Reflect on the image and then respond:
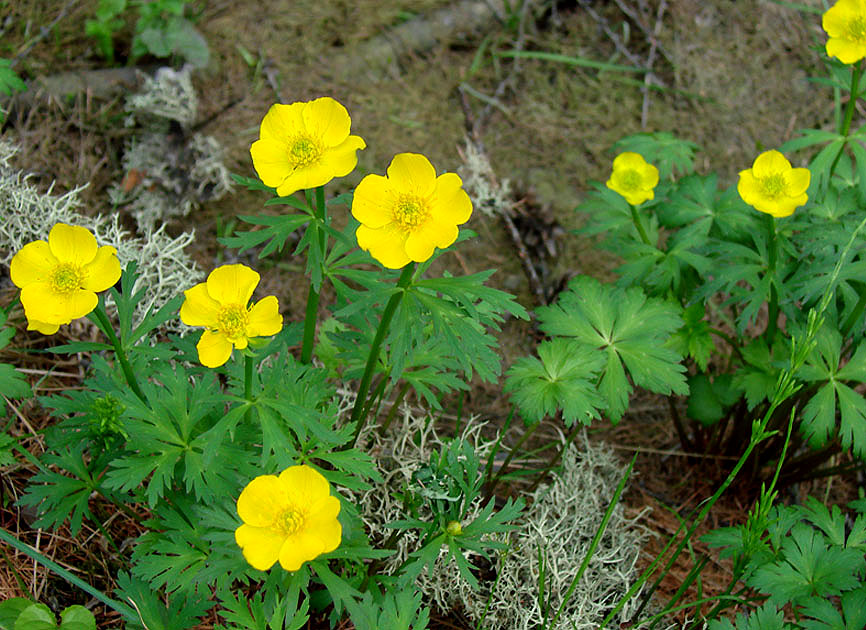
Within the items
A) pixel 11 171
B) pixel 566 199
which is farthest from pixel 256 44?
pixel 566 199

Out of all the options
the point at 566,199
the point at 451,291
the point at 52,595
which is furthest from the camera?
the point at 566,199

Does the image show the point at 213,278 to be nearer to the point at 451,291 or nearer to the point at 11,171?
the point at 451,291

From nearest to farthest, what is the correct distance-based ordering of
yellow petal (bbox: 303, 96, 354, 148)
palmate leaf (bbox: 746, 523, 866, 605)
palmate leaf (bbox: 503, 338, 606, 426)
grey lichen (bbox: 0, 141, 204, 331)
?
yellow petal (bbox: 303, 96, 354, 148) < palmate leaf (bbox: 746, 523, 866, 605) < palmate leaf (bbox: 503, 338, 606, 426) < grey lichen (bbox: 0, 141, 204, 331)

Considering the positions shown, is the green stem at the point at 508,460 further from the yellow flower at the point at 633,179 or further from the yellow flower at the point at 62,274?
the yellow flower at the point at 62,274

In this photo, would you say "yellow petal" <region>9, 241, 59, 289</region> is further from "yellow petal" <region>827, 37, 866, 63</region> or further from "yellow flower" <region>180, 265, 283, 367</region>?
"yellow petal" <region>827, 37, 866, 63</region>

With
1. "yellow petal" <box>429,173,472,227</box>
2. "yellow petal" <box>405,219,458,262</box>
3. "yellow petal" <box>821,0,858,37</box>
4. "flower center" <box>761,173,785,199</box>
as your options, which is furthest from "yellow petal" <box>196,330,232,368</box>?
"yellow petal" <box>821,0,858,37</box>

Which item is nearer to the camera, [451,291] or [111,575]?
[451,291]

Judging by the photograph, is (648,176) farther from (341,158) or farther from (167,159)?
(167,159)
